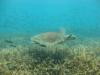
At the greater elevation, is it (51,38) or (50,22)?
(50,22)

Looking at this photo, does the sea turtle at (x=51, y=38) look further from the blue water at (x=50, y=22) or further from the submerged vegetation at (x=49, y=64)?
the blue water at (x=50, y=22)

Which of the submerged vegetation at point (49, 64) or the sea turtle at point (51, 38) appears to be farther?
the sea turtle at point (51, 38)

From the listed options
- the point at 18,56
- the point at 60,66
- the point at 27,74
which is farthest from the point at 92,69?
the point at 18,56

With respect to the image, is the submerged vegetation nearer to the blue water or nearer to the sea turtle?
the sea turtle

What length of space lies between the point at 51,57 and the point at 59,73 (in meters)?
1.45

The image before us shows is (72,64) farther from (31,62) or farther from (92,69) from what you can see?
(31,62)

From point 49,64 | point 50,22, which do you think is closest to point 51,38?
point 49,64

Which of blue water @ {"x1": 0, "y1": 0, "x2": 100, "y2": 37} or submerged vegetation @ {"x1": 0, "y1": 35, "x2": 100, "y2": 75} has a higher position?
blue water @ {"x1": 0, "y1": 0, "x2": 100, "y2": 37}

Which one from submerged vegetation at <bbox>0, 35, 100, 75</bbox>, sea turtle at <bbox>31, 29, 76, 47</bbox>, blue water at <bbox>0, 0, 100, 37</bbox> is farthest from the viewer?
blue water at <bbox>0, 0, 100, 37</bbox>

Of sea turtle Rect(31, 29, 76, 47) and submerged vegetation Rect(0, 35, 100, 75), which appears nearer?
submerged vegetation Rect(0, 35, 100, 75)

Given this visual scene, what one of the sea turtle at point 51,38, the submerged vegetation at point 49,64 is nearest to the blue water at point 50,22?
the sea turtle at point 51,38

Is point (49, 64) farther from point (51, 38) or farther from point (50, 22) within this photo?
point (50, 22)

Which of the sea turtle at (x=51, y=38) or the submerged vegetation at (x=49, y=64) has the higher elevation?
the sea turtle at (x=51, y=38)

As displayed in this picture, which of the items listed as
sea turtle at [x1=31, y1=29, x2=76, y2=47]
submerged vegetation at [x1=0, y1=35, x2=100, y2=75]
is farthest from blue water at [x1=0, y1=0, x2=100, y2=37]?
submerged vegetation at [x1=0, y1=35, x2=100, y2=75]
